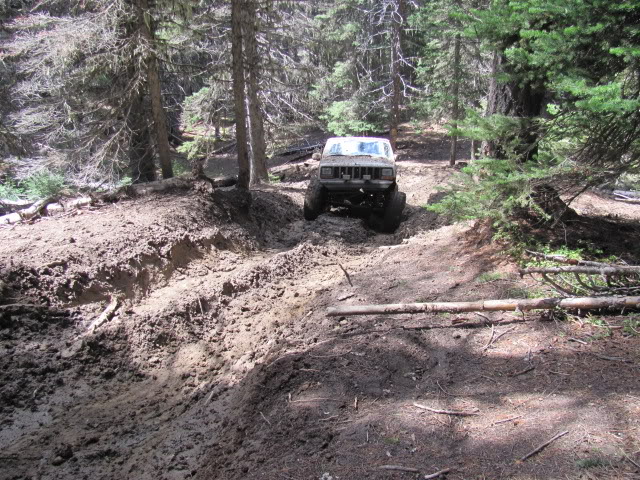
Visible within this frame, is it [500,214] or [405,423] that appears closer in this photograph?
[405,423]

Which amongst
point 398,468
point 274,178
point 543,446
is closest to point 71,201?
point 398,468

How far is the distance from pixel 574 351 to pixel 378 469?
2.28 meters

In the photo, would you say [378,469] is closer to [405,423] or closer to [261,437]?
[405,423]

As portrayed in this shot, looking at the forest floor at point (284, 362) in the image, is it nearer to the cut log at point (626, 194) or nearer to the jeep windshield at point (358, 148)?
the jeep windshield at point (358, 148)

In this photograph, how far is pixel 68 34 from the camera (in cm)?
1024

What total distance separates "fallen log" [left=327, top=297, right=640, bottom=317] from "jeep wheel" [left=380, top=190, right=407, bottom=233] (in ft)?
18.4

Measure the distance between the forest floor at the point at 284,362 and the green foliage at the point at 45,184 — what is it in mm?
2983

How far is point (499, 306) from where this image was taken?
15.5 feet

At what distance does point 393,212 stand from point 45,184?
9.05 m

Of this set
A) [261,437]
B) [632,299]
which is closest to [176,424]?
[261,437]

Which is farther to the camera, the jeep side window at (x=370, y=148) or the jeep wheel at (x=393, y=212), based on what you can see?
the jeep side window at (x=370, y=148)

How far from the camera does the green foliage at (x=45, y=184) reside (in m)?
10.9

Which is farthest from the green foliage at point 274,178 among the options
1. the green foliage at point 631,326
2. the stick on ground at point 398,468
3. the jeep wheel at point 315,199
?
the stick on ground at point 398,468

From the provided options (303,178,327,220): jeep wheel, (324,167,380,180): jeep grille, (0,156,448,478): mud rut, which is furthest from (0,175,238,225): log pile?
(324,167,380,180): jeep grille
